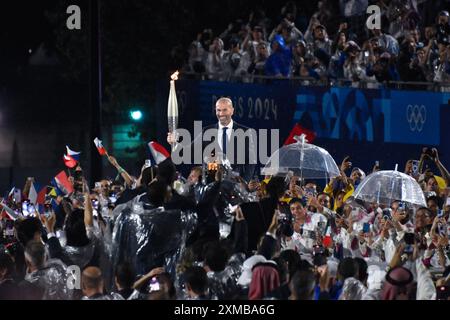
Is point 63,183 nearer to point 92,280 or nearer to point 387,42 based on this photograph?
point 92,280

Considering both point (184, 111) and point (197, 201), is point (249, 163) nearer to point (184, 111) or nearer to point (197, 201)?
point (197, 201)

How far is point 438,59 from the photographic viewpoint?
66.2 feet

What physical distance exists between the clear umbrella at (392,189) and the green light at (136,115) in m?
14.3

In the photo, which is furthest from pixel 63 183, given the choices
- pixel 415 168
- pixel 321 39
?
pixel 321 39

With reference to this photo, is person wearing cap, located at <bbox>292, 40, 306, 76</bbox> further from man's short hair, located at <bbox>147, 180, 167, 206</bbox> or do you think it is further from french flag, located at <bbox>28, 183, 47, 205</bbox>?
man's short hair, located at <bbox>147, 180, 167, 206</bbox>

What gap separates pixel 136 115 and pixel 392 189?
14632mm

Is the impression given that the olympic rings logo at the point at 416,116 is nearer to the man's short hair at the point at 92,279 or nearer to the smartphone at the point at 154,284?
the smartphone at the point at 154,284

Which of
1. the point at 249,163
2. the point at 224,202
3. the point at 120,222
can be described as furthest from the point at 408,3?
the point at 120,222

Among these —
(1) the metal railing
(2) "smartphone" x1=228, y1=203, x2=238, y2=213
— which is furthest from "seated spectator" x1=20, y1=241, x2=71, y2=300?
(1) the metal railing

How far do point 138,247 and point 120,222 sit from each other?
285 mm

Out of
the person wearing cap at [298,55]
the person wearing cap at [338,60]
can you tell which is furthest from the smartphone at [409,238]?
the person wearing cap at [298,55]

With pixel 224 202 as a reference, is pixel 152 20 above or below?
above

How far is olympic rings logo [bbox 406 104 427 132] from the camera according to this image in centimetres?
1988

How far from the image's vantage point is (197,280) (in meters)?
10.0
